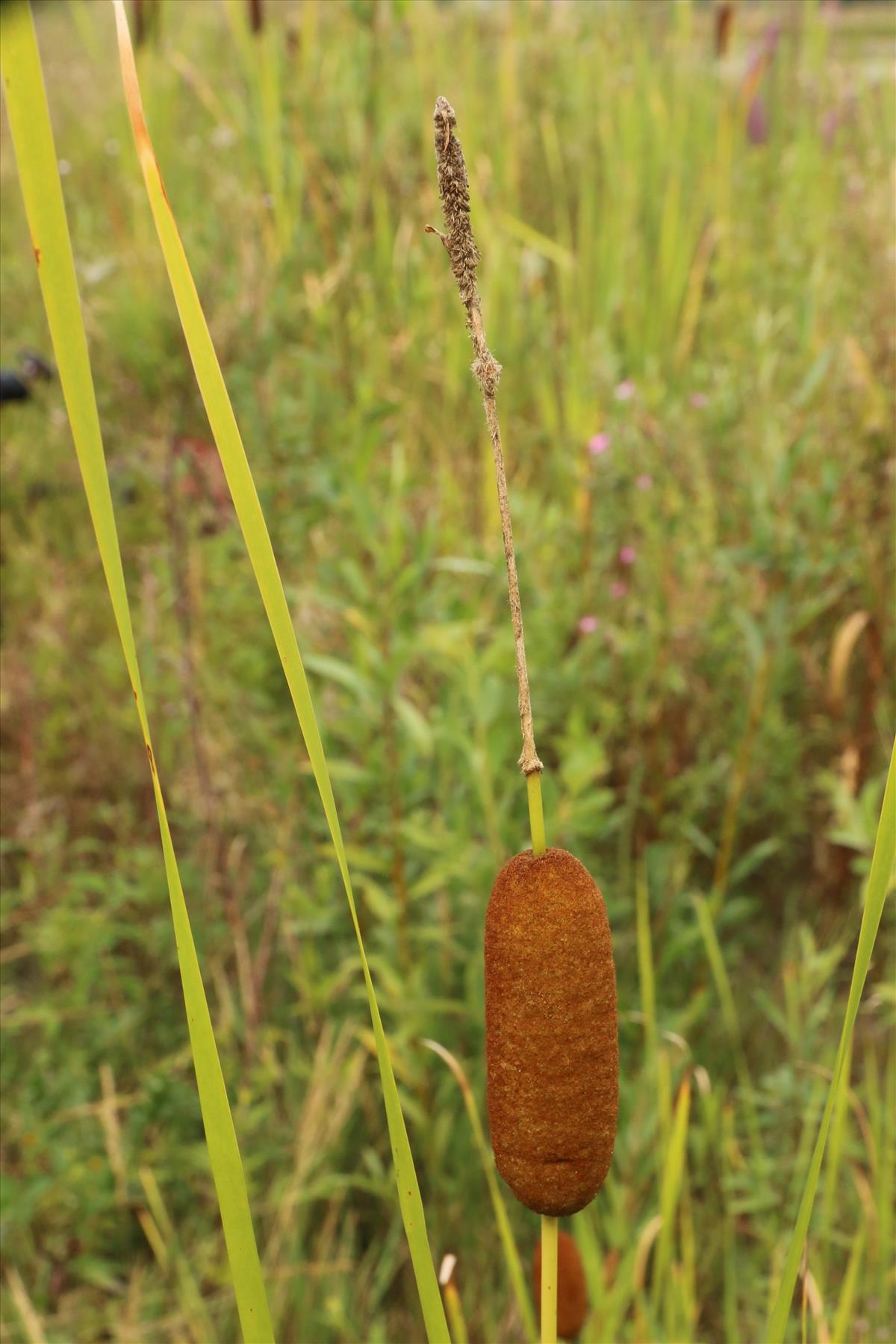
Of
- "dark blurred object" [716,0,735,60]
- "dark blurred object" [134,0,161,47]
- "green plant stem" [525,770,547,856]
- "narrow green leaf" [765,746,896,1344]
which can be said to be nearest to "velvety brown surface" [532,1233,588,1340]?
"narrow green leaf" [765,746,896,1344]

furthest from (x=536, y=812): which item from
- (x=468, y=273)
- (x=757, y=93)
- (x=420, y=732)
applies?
(x=757, y=93)

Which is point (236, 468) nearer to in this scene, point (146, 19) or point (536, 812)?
point (536, 812)

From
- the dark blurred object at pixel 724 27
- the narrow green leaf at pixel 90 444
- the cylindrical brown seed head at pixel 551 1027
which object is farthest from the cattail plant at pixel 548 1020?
the dark blurred object at pixel 724 27

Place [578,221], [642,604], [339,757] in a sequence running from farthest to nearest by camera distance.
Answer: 1. [578,221]
2. [642,604]
3. [339,757]

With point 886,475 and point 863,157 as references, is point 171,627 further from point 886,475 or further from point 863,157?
point 863,157

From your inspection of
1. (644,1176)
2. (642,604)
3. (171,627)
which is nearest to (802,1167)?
(644,1176)

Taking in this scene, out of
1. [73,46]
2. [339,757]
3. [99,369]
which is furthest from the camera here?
[73,46]

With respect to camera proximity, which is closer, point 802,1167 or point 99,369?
point 802,1167
